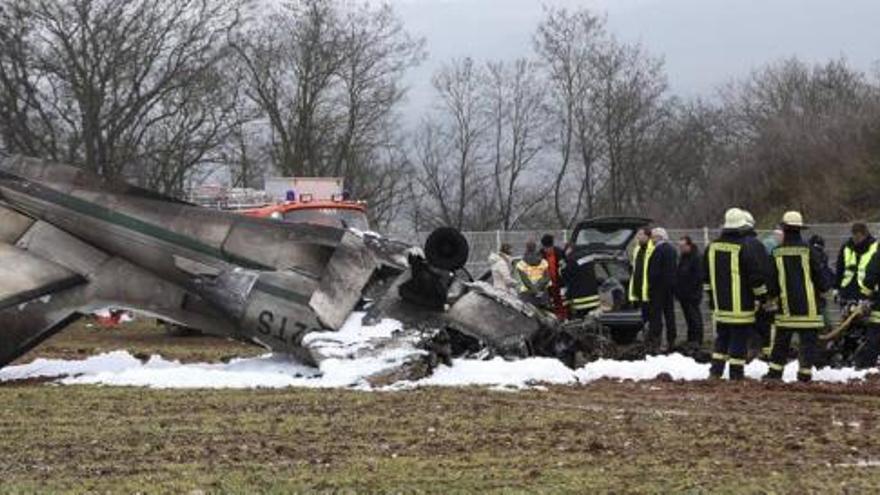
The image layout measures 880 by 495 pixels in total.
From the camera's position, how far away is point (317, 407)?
10484mm

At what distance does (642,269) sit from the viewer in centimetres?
1681

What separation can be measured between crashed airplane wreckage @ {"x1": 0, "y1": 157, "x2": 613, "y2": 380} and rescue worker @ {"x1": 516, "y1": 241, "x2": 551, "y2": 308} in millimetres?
3165

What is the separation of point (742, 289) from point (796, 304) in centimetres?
58

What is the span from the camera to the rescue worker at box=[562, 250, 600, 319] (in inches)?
690

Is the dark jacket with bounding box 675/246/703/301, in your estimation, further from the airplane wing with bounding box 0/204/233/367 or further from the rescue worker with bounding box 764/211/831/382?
the airplane wing with bounding box 0/204/233/367

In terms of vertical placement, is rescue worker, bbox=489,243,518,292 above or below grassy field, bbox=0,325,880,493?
above

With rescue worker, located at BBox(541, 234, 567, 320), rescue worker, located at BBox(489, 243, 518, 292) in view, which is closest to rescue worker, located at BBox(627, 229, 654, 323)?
rescue worker, located at BBox(541, 234, 567, 320)

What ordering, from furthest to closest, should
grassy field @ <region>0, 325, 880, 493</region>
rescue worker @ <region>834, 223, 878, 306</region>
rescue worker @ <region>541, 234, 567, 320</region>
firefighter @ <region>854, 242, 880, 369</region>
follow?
rescue worker @ <region>541, 234, 567, 320</region> < rescue worker @ <region>834, 223, 878, 306</region> < firefighter @ <region>854, 242, 880, 369</region> < grassy field @ <region>0, 325, 880, 493</region>

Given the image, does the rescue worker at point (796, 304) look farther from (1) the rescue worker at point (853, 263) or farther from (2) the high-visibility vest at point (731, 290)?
(1) the rescue worker at point (853, 263)

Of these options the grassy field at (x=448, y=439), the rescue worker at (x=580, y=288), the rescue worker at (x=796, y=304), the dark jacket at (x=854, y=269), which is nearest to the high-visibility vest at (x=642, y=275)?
the rescue worker at (x=580, y=288)

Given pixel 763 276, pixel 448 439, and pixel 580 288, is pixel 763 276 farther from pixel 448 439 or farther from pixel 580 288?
pixel 580 288

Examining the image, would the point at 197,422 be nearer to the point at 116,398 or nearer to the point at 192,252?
the point at 116,398

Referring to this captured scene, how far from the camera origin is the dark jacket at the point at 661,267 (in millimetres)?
16594

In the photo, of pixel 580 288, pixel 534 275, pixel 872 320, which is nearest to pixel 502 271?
pixel 534 275
